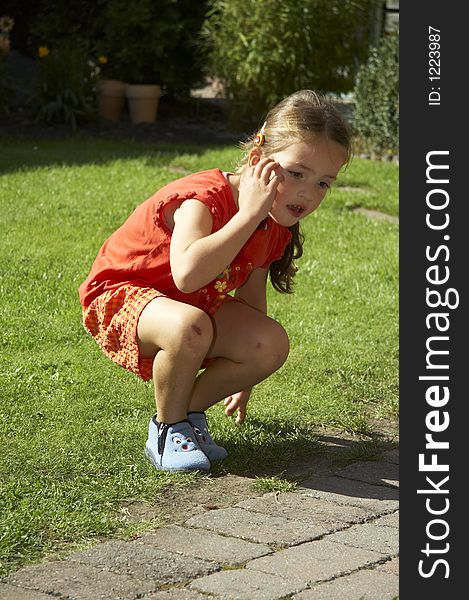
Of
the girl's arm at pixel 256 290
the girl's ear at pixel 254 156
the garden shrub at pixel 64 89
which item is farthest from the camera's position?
the garden shrub at pixel 64 89

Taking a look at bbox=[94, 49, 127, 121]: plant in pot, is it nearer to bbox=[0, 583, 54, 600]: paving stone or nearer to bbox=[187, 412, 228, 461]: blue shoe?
bbox=[187, 412, 228, 461]: blue shoe

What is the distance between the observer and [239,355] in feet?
11.9

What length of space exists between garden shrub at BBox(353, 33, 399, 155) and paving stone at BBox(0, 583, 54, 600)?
24.7ft

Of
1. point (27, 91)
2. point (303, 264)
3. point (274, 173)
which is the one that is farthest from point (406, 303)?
point (27, 91)

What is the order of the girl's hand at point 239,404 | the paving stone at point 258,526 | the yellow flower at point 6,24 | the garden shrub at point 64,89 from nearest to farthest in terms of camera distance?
the paving stone at point 258,526, the girl's hand at point 239,404, the garden shrub at point 64,89, the yellow flower at point 6,24

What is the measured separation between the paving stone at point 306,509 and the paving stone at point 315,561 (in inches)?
7.4

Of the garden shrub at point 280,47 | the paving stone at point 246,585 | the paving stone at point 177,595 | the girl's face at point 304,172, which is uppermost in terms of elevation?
the garden shrub at point 280,47

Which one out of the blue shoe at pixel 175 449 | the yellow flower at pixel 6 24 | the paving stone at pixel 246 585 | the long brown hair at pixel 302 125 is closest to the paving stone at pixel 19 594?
the paving stone at pixel 246 585

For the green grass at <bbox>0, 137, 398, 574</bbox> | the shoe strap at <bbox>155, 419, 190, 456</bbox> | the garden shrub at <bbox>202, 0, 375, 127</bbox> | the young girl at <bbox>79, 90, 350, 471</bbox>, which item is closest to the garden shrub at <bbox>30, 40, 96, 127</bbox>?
the garden shrub at <bbox>202, 0, 375, 127</bbox>

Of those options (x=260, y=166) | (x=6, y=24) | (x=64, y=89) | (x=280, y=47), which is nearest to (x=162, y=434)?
(x=260, y=166)

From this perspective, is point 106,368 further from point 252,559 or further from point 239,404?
point 252,559

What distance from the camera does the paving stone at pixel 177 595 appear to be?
8.39 feet

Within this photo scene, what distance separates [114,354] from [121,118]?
26.8 ft

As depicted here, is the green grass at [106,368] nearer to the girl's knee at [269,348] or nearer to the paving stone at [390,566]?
the girl's knee at [269,348]
